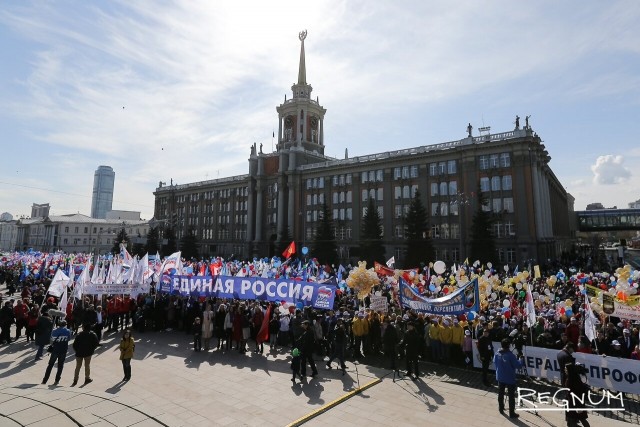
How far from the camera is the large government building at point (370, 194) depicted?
158 feet

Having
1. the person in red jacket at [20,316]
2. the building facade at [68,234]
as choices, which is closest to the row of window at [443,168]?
the person in red jacket at [20,316]

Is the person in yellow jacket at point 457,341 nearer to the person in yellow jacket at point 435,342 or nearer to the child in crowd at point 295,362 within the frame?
the person in yellow jacket at point 435,342

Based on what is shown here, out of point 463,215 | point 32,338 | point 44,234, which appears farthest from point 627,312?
point 44,234

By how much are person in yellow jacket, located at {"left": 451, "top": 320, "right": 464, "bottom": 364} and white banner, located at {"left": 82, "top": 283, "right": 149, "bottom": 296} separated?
1435 centimetres

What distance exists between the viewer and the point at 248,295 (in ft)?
52.1

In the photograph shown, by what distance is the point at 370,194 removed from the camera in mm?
61656

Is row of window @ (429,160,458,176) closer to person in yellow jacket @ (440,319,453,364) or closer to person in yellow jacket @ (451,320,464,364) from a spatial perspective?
person in yellow jacket @ (451,320,464,364)

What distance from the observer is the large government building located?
48.1 meters

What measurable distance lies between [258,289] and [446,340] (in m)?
7.59

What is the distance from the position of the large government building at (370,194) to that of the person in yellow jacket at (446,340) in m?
33.3

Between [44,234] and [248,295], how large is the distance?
130 m

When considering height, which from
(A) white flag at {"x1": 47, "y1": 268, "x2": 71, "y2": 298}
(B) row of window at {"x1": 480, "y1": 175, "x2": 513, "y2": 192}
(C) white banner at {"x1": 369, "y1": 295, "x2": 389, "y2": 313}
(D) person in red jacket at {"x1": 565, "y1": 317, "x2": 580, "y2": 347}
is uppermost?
(B) row of window at {"x1": 480, "y1": 175, "x2": 513, "y2": 192}

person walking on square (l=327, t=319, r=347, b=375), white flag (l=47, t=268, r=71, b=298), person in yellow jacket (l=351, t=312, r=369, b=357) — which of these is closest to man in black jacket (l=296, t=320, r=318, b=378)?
person walking on square (l=327, t=319, r=347, b=375)

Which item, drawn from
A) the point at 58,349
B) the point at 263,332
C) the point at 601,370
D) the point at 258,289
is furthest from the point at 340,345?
the point at 58,349
